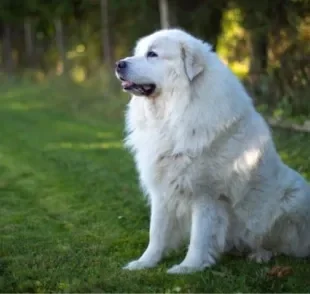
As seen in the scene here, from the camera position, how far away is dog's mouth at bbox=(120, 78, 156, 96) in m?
5.27

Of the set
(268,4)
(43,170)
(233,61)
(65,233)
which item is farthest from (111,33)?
(65,233)

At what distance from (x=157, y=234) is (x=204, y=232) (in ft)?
1.51

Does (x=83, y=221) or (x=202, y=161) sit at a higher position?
(x=202, y=161)

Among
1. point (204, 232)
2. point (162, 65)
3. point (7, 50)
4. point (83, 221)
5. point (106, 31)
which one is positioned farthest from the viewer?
point (7, 50)

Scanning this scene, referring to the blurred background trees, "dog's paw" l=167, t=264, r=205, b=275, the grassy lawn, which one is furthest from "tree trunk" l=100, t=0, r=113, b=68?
"dog's paw" l=167, t=264, r=205, b=275

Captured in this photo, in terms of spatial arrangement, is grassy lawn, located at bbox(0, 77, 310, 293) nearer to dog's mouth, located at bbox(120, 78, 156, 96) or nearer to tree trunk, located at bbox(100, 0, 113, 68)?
dog's mouth, located at bbox(120, 78, 156, 96)

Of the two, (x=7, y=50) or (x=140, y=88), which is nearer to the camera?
(x=140, y=88)

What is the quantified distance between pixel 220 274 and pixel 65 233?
6.45 ft

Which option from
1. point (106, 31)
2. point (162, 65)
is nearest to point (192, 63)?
point (162, 65)

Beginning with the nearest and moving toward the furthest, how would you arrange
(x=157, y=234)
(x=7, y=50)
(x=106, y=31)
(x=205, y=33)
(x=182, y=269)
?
(x=182, y=269), (x=157, y=234), (x=205, y=33), (x=106, y=31), (x=7, y=50)

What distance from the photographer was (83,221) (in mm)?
6941

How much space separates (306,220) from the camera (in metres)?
5.54

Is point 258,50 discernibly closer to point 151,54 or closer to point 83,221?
point 83,221

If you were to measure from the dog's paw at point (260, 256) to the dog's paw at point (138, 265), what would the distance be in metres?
0.80
